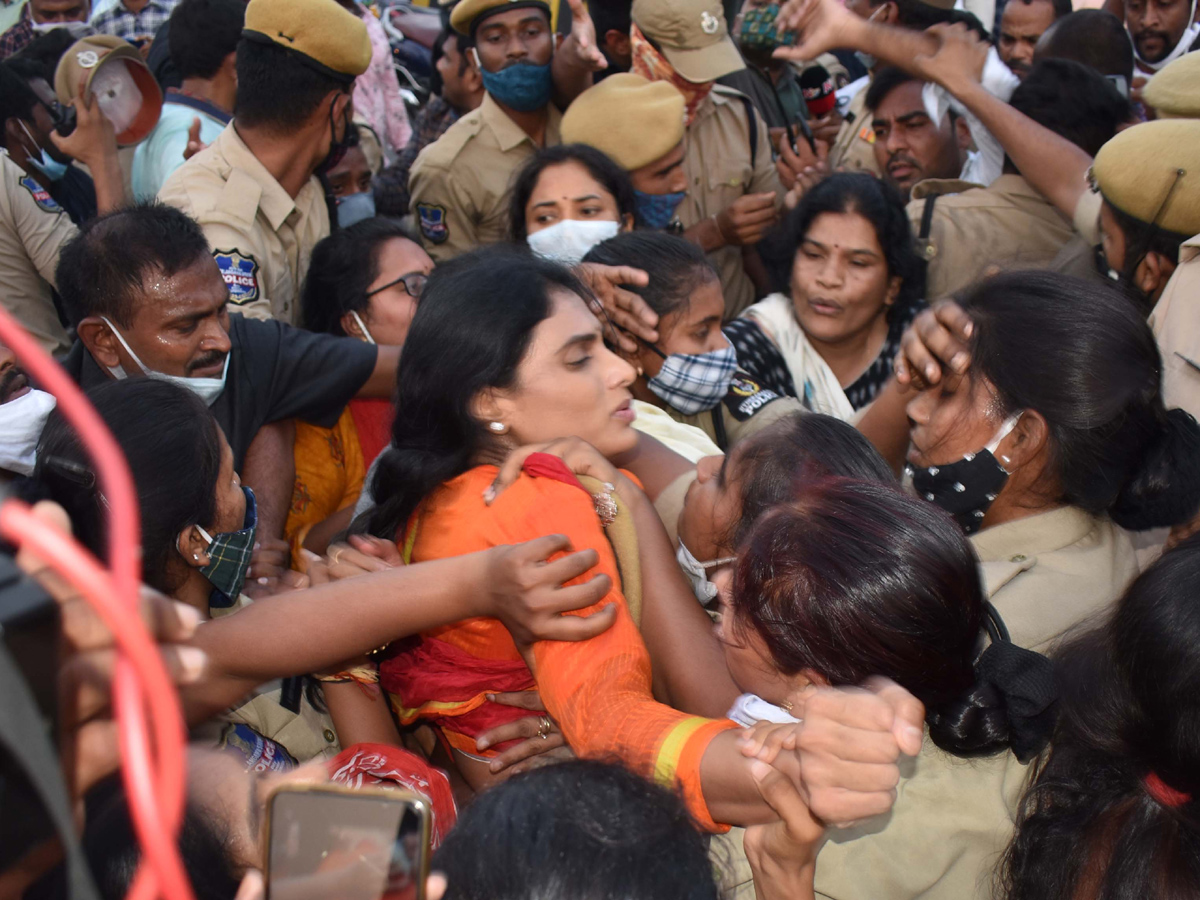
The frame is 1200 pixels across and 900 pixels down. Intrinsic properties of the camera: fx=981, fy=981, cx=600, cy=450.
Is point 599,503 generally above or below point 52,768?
below

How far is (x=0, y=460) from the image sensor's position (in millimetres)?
2307

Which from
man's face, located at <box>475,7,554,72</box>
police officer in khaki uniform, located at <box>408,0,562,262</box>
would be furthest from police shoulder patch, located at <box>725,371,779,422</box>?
man's face, located at <box>475,7,554,72</box>

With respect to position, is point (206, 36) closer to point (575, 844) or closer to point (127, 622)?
point (575, 844)

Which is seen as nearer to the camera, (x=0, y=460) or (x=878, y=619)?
(x=878, y=619)

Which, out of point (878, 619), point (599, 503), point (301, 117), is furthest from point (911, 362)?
point (301, 117)

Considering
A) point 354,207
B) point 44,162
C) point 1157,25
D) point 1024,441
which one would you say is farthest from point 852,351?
point 44,162

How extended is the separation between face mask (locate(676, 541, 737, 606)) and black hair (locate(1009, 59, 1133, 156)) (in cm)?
266

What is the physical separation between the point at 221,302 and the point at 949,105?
3396 mm

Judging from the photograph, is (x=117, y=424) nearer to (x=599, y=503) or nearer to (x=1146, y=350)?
(x=599, y=503)

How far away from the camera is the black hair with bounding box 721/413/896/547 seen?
1.87 m

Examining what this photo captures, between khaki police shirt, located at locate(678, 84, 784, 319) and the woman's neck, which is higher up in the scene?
khaki police shirt, located at locate(678, 84, 784, 319)

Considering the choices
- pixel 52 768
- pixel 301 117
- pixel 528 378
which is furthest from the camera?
pixel 301 117

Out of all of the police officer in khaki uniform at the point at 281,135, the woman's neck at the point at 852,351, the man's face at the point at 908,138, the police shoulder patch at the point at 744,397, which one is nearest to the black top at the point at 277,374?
the police officer in khaki uniform at the point at 281,135

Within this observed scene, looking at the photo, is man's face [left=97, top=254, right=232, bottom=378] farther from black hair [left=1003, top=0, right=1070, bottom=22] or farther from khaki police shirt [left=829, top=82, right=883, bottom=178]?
black hair [left=1003, top=0, right=1070, bottom=22]
